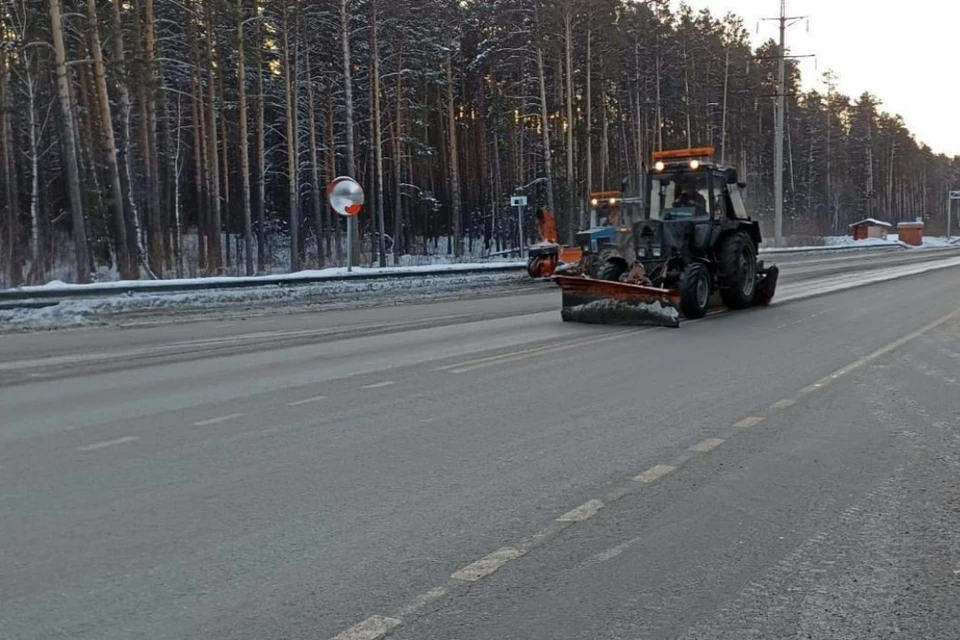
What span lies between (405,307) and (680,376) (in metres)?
9.18

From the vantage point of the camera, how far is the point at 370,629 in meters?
3.31

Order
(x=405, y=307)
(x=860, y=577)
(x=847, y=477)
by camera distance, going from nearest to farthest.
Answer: (x=860, y=577)
(x=847, y=477)
(x=405, y=307)

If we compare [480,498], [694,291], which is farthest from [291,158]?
[480,498]

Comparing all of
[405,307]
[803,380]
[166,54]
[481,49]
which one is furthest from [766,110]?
[803,380]

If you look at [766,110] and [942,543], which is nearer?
[942,543]

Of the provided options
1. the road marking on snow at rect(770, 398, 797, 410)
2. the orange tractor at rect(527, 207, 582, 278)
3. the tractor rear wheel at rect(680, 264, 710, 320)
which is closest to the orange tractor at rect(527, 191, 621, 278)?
the orange tractor at rect(527, 207, 582, 278)

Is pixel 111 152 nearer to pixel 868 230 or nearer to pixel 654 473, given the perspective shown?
pixel 654 473

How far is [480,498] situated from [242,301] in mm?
13752

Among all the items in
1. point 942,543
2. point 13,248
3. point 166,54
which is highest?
point 166,54

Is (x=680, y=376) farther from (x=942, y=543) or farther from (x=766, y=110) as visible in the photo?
(x=766, y=110)

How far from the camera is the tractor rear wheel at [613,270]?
15008mm

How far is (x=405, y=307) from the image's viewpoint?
679 inches

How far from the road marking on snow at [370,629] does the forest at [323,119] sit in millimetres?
14981

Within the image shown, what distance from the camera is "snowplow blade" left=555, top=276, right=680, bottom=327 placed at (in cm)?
1338
